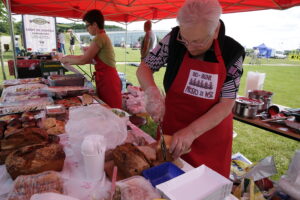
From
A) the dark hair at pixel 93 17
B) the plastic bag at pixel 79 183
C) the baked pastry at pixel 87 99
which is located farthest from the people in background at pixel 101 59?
the plastic bag at pixel 79 183

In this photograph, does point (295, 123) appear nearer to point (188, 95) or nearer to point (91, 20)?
point (188, 95)

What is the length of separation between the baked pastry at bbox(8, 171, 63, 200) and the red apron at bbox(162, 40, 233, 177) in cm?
87

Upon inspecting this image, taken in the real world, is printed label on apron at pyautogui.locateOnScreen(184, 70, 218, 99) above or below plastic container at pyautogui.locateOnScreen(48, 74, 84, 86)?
above

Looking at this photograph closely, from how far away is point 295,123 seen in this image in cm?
212

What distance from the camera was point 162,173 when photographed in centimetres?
98

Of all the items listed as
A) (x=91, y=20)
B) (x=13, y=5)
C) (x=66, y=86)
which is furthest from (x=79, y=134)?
(x=13, y=5)

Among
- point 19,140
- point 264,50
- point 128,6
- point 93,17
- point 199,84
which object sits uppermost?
point 264,50

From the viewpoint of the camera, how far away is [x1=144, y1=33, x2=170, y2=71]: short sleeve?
1.57m

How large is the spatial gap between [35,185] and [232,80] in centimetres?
134

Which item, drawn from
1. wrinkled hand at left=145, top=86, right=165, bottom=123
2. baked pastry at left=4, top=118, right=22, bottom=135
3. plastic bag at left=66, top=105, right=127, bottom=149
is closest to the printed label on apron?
wrinkled hand at left=145, top=86, right=165, bottom=123

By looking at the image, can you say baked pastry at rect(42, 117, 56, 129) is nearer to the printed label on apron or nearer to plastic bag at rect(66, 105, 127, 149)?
plastic bag at rect(66, 105, 127, 149)

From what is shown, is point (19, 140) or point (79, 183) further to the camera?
point (19, 140)

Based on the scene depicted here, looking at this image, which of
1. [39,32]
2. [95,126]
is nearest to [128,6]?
[95,126]

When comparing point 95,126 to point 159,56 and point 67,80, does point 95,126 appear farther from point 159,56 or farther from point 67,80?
point 67,80
